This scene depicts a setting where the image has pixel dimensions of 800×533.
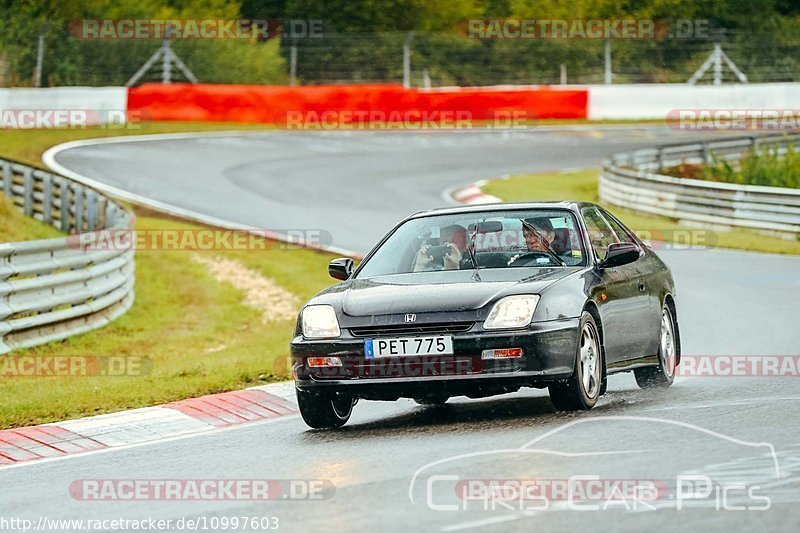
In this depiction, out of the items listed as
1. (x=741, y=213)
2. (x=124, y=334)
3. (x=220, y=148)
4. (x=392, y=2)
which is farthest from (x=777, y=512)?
(x=392, y=2)

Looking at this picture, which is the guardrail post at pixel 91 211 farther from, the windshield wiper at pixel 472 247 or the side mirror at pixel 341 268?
the windshield wiper at pixel 472 247

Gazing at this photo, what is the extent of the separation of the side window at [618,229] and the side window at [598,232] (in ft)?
0.39

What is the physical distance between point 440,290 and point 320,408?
1046 mm

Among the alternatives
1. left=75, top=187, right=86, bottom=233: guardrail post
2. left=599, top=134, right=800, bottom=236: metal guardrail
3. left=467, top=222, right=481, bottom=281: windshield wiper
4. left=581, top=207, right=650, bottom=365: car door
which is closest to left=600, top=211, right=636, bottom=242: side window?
left=581, top=207, right=650, bottom=365: car door

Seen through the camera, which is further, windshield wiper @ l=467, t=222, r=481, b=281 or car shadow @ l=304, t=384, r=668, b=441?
windshield wiper @ l=467, t=222, r=481, b=281

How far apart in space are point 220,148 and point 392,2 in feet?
97.2

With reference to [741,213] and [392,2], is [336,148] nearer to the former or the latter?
[741,213]

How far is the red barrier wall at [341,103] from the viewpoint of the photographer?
42188mm

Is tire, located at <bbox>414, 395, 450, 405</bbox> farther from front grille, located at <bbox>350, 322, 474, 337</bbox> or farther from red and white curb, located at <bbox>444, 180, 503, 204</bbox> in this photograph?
red and white curb, located at <bbox>444, 180, 503, 204</bbox>

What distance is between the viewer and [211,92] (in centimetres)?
4212

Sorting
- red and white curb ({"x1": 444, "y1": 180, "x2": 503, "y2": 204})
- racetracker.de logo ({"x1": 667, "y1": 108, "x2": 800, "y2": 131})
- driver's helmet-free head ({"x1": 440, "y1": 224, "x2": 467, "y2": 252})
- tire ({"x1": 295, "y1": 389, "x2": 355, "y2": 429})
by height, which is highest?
driver's helmet-free head ({"x1": 440, "y1": 224, "x2": 467, "y2": 252})

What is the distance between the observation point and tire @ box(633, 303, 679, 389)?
10.6 meters

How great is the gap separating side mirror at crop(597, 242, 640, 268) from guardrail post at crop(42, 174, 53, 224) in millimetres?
16014

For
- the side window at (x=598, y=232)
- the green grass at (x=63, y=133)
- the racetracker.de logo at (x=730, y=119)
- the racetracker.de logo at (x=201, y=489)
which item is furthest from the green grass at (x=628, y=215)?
the racetracker.de logo at (x=201, y=489)
